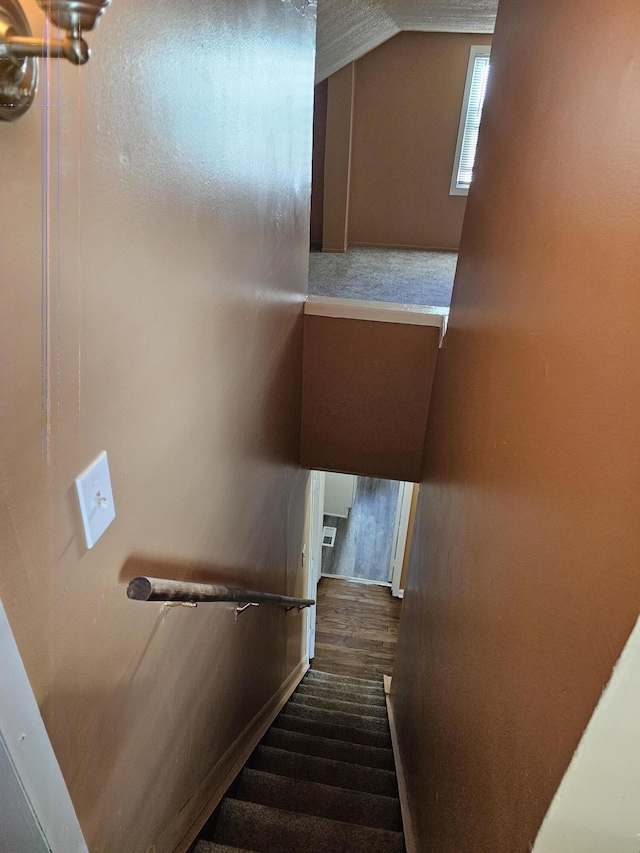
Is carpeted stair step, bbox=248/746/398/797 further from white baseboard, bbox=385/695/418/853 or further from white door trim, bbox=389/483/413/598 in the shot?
white door trim, bbox=389/483/413/598

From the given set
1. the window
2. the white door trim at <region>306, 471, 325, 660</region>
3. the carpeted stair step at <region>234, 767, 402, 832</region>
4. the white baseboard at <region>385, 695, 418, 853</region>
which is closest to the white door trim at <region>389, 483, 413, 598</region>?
the white door trim at <region>306, 471, 325, 660</region>

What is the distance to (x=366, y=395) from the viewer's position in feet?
10.8

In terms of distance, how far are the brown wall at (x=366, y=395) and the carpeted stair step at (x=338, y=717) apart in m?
1.45

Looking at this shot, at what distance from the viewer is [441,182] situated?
15.0 ft

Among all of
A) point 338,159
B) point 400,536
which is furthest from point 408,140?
point 400,536

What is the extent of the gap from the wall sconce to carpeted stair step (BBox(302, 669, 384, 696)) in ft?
14.0

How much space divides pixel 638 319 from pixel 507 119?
1130 millimetres

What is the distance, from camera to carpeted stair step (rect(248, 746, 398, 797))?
2564 millimetres

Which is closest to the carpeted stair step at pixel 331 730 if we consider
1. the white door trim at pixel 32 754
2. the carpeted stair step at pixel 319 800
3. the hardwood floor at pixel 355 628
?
the carpeted stair step at pixel 319 800

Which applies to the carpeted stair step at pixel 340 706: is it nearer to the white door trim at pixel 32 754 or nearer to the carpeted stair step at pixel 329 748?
the carpeted stair step at pixel 329 748

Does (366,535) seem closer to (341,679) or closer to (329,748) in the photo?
(341,679)

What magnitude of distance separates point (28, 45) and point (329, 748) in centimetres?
309

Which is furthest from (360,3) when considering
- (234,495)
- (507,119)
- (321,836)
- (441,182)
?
(321,836)

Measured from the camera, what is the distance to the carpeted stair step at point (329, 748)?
9.41 ft
